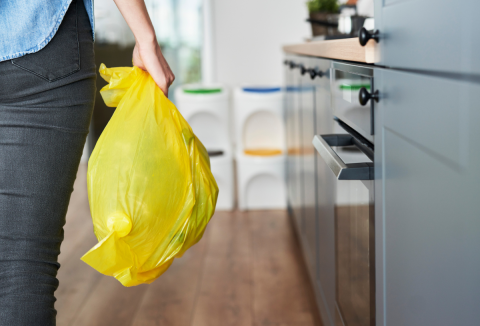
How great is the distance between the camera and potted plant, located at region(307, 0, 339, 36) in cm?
217

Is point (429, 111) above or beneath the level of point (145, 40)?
beneath

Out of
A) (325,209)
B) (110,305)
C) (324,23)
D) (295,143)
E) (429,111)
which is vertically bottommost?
(110,305)

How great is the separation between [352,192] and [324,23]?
127 centimetres

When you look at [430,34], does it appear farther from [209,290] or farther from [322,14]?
[322,14]

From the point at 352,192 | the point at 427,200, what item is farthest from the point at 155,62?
the point at 427,200

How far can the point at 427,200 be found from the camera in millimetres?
631

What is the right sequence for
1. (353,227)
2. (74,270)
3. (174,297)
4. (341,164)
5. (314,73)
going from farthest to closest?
(74,270), (174,297), (314,73), (353,227), (341,164)

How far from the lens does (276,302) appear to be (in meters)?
1.78

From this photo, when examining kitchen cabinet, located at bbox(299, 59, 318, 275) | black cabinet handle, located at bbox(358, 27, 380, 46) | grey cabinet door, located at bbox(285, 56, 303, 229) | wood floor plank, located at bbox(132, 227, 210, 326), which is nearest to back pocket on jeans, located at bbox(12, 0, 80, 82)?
black cabinet handle, located at bbox(358, 27, 380, 46)

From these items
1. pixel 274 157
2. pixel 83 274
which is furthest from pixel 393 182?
pixel 274 157

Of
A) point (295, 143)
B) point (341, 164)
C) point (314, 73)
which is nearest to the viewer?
point (341, 164)

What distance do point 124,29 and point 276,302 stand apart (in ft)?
10.2

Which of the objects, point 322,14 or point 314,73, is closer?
point 314,73

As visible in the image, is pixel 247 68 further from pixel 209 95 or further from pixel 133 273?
pixel 133 273
